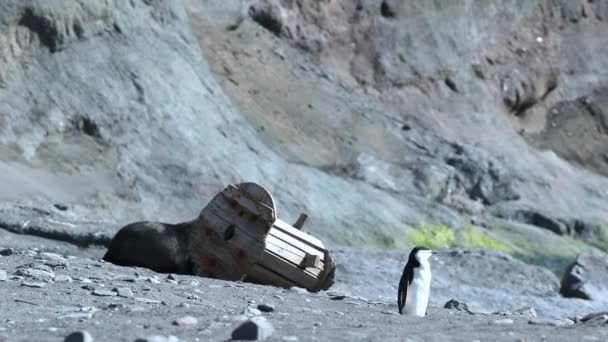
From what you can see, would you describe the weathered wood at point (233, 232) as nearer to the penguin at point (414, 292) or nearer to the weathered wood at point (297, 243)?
the weathered wood at point (297, 243)

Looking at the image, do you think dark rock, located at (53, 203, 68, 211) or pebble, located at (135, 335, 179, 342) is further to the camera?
dark rock, located at (53, 203, 68, 211)

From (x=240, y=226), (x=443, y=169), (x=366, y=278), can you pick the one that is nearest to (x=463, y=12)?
(x=443, y=169)

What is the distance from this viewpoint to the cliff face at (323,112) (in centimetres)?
1712

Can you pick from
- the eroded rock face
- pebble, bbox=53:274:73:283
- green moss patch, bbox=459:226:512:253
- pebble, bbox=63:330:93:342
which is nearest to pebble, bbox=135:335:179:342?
pebble, bbox=63:330:93:342

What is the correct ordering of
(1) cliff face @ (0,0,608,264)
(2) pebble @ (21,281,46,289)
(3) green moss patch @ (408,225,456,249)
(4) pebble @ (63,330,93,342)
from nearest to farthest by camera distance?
(4) pebble @ (63,330,93,342)
(2) pebble @ (21,281,46,289)
(1) cliff face @ (0,0,608,264)
(3) green moss patch @ (408,225,456,249)

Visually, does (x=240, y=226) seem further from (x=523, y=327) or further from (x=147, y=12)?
(x=147, y=12)

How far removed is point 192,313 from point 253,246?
3.38 metres

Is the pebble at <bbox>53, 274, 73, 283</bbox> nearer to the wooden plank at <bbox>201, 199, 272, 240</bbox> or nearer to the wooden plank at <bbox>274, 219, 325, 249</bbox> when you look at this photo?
the wooden plank at <bbox>201, 199, 272, 240</bbox>

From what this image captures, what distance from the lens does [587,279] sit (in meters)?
15.8

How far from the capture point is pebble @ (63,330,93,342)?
5.53 metres

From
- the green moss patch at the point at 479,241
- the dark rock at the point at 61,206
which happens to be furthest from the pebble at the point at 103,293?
the green moss patch at the point at 479,241

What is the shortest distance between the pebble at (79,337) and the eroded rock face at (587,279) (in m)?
10.6

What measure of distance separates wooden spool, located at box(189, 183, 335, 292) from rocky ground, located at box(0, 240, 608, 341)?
302 millimetres

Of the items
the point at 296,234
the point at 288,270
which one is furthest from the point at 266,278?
the point at 296,234
